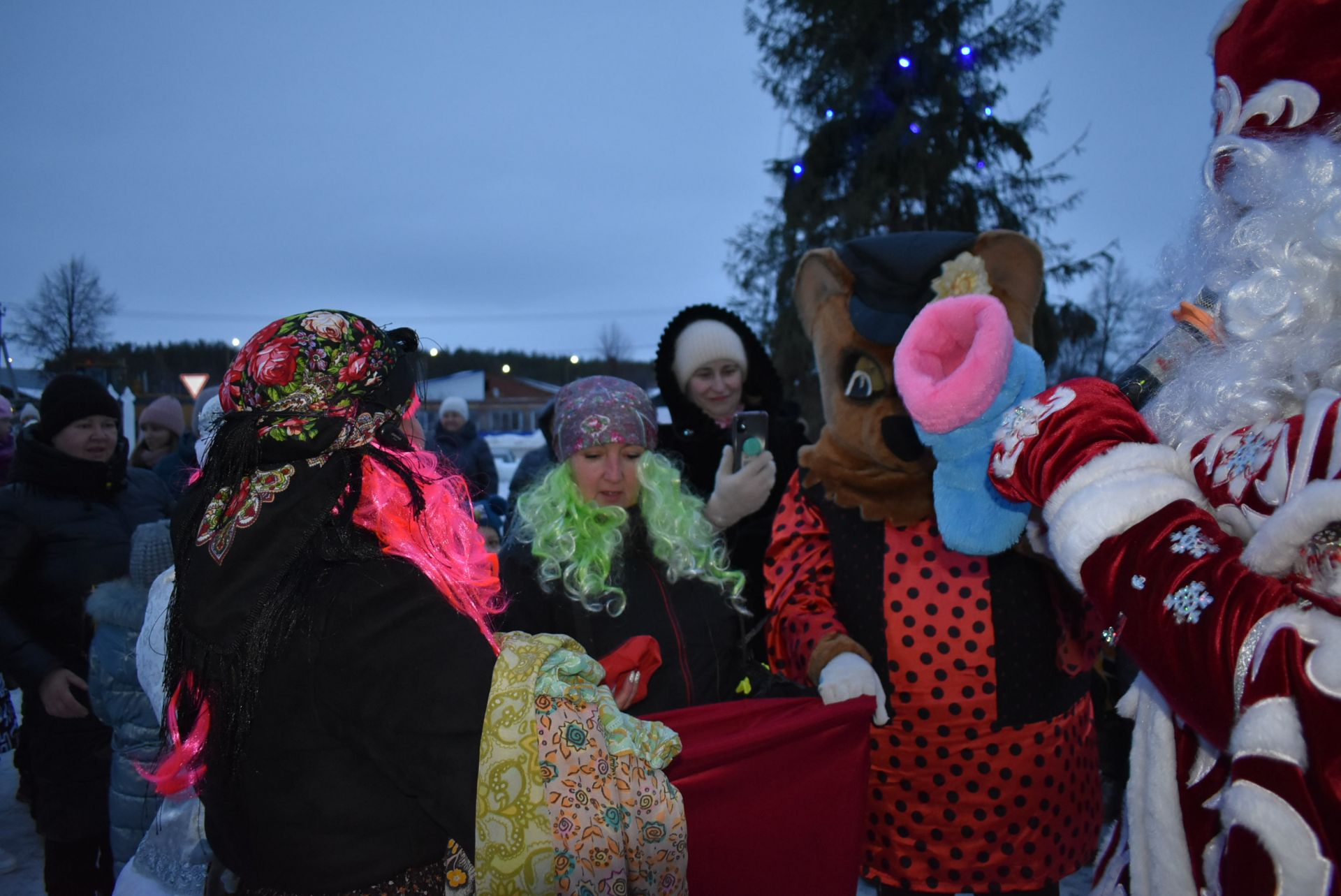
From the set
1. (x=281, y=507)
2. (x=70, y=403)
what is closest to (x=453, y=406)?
(x=70, y=403)

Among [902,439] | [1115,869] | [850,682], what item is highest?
[902,439]

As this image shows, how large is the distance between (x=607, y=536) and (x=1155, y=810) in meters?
1.60

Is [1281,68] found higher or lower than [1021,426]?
higher

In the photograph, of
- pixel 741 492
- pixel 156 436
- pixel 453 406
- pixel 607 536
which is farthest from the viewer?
pixel 453 406

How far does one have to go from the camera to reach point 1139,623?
3.14 ft

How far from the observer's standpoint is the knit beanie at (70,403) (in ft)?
11.5

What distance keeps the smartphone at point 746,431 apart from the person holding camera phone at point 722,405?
231mm

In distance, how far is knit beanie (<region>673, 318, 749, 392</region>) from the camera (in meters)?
3.74

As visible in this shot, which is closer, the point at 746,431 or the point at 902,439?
the point at 902,439

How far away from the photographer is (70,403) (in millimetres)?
3549

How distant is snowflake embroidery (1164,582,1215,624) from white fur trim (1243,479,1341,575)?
6 cm

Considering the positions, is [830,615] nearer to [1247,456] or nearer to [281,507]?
[1247,456]

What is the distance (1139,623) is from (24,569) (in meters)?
3.94

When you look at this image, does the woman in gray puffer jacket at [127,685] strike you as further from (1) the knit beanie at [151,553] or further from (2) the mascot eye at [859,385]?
(2) the mascot eye at [859,385]
